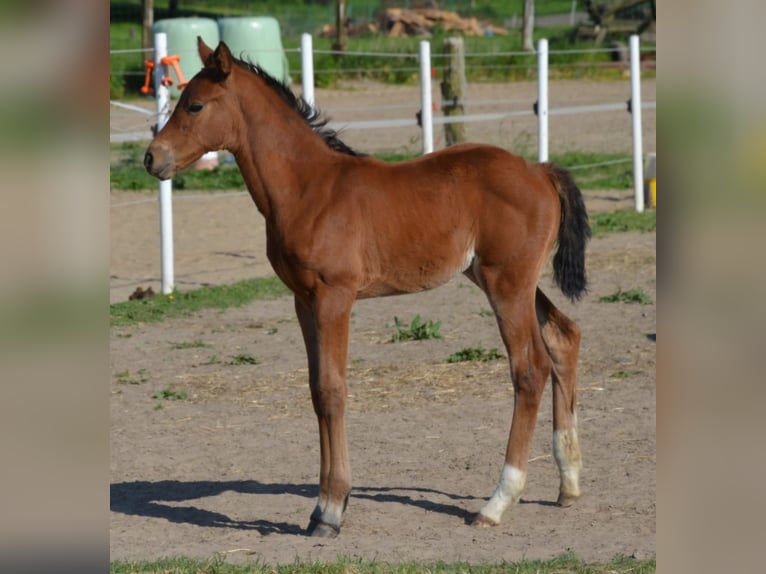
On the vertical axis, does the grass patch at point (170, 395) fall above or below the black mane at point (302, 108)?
below

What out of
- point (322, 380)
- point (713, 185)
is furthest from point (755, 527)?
point (322, 380)

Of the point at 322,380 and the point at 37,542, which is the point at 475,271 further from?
the point at 37,542

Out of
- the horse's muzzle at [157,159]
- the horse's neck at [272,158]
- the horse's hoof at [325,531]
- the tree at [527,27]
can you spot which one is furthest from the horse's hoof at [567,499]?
the tree at [527,27]

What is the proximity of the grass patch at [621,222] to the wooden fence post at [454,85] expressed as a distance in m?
2.69

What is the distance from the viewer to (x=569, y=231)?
5203 millimetres

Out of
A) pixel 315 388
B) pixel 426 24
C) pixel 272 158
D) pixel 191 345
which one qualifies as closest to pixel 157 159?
pixel 272 158

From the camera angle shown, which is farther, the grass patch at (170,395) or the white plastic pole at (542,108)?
the white plastic pole at (542,108)

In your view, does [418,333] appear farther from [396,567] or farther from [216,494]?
[396,567]

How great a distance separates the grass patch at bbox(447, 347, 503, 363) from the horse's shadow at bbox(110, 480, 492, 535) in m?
2.39

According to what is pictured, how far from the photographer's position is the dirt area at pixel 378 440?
4820 millimetres

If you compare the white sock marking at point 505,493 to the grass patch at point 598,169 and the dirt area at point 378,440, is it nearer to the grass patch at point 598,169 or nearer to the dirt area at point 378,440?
the dirt area at point 378,440

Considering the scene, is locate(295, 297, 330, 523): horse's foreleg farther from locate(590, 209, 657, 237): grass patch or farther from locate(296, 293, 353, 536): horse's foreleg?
locate(590, 209, 657, 237): grass patch

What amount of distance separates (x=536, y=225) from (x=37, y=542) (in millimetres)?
3869

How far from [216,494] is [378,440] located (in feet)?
3.59
